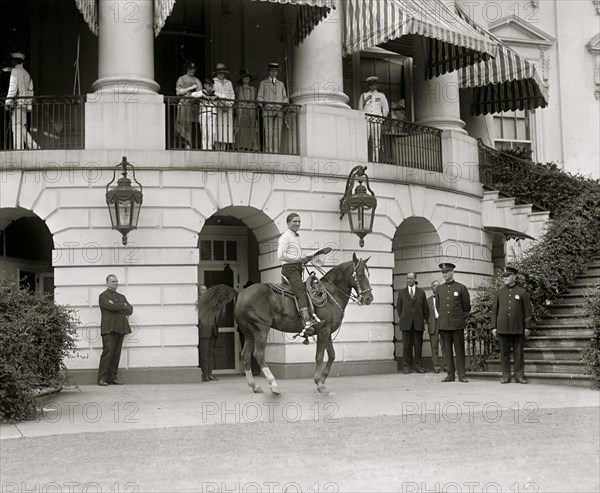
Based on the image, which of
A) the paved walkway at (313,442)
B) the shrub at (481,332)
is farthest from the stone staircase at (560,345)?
the paved walkway at (313,442)

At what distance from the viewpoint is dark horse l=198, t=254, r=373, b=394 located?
15.7 metres

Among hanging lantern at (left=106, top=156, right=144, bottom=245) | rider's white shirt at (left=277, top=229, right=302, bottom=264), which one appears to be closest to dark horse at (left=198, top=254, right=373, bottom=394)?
rider's white shirt at (left=277, top=229, right=302, bottom=264)

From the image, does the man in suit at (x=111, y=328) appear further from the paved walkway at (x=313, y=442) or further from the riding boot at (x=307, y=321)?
the riding boot at (x=307, y=321)

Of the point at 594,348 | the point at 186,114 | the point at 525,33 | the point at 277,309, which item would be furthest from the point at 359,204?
the point at 525,33

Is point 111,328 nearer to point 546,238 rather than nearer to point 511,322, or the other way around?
point 511,322

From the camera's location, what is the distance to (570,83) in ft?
103

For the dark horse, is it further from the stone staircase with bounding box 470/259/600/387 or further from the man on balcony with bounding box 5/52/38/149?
the man on balcony with bounding box 5/52/38/149

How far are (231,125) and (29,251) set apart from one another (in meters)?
6.07

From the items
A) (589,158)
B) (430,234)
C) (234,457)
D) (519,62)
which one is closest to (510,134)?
(589,158)

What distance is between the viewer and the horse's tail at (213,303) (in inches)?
633

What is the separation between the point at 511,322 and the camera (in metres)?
18.4

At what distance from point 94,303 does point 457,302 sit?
7112 millimetres

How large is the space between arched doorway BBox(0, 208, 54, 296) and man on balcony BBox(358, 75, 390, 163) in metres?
7.84

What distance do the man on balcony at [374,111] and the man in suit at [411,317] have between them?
9.91 feet
